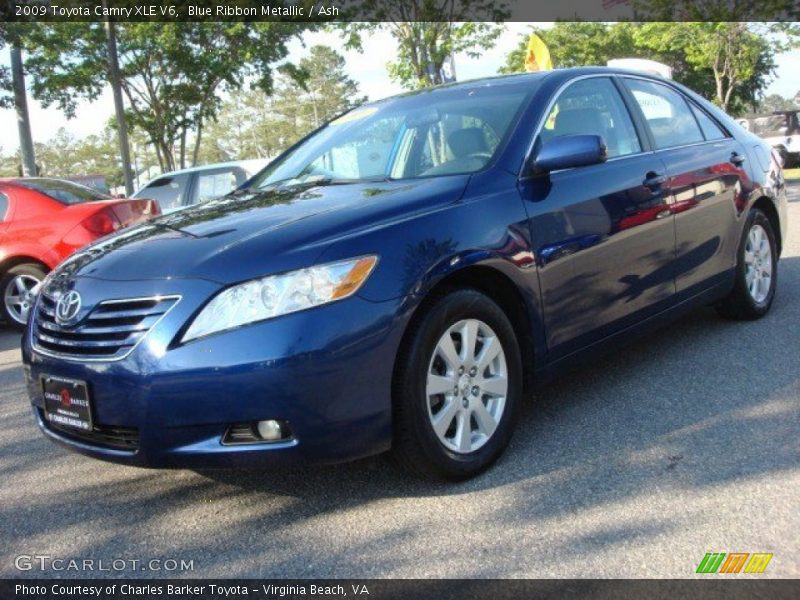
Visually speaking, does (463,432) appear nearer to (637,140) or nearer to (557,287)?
(557,287)

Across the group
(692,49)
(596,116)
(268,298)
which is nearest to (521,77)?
(596,116)

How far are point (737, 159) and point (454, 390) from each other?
117 inches

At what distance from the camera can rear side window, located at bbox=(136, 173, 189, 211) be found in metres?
12.8

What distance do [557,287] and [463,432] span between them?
803mm

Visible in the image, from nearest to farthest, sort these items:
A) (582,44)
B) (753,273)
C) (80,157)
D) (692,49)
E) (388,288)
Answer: (388,288) → (753,273) → (692,49) → (582,44) → (80,157)

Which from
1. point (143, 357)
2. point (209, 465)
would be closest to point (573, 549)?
point (209, 465)

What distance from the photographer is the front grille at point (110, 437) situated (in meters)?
2.88

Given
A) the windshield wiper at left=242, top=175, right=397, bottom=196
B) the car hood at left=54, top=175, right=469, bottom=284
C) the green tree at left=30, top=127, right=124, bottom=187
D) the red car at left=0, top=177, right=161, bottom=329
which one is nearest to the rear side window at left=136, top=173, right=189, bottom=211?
the red car at left=0, top=177, right=161, bottom=329

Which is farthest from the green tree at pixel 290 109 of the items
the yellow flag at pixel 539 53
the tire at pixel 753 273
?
the tire at pixel 753 273

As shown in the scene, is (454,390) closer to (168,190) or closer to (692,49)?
(168,190)

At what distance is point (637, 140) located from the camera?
4.37 meters

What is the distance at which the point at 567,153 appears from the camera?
3514 millimetres

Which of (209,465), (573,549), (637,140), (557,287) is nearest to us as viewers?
(573,549)

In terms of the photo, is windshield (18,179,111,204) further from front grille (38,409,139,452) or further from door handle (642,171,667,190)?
door handle (642,171,667,190)
